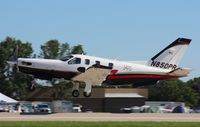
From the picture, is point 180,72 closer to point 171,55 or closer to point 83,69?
point 171,55

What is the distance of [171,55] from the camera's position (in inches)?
2212

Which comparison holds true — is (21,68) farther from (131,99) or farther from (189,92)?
(189,92)

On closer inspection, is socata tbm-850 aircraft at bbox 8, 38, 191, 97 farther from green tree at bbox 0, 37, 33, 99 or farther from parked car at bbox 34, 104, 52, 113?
green tree at bbox 0, 37, 33, 99

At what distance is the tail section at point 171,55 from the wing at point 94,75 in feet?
18.1

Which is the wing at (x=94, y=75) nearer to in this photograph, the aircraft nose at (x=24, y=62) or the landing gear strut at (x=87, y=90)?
the landing gear strut at (x=87, y=90)

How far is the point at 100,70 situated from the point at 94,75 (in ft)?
3.38

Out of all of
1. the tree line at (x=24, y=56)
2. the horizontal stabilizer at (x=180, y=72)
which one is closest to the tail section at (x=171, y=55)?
the horizontal stabilizer at (x=180, y=72)

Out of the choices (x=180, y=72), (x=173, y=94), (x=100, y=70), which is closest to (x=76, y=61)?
(x=100, y=70)

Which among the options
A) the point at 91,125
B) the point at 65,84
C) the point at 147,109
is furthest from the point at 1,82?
the point at 91,125

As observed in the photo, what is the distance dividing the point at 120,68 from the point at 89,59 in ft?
11.5

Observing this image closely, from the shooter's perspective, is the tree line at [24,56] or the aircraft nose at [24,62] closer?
the aircraft nose at [24,62]

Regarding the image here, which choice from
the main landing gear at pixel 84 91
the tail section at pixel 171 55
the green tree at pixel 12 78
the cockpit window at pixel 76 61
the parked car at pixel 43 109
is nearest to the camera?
the cockpit window at pixel 76 61

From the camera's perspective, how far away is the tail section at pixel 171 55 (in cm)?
5541

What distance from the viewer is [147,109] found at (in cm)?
6588
